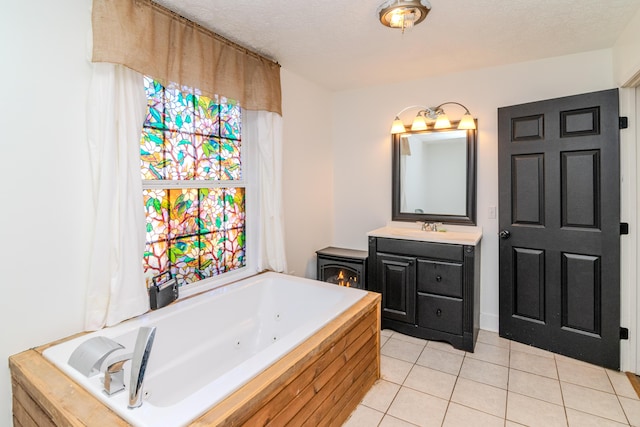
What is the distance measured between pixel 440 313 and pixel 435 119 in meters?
1.77

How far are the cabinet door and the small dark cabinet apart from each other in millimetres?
223

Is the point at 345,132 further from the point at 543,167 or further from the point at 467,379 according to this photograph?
the point at 467,379

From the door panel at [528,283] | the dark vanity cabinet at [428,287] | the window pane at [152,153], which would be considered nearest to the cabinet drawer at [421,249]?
the dark vanity cabinet at [428,287]

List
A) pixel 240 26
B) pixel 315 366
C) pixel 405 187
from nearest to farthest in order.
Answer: pixel 315 366 < pixel 240 26 < pixel 405 187

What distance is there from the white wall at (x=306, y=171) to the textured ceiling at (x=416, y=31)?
0.37 m

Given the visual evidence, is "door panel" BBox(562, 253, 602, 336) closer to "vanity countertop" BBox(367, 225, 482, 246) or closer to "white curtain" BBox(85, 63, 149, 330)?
"vanity countertop" BBox(367, 225, 482, 246)

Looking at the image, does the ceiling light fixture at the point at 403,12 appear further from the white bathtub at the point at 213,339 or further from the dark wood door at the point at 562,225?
the white bathtub at the point at 213,339

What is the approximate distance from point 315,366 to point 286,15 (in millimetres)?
2022

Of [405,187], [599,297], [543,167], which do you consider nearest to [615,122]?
[543,167]

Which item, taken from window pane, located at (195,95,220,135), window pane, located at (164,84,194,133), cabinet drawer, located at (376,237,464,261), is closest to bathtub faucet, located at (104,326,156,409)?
window pane, located at (164,84,194,133)

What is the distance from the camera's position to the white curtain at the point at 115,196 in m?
1.68

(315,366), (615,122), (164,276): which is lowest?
(315,366)

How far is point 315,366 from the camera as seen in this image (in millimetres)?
1593

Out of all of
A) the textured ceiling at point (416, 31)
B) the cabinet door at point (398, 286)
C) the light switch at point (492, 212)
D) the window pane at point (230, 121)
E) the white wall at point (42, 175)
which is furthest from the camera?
the light switch at point (492, 212)
